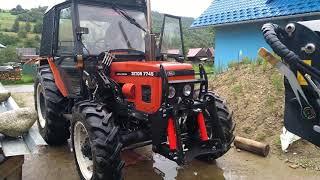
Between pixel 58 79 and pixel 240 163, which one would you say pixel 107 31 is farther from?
pixel 240 163

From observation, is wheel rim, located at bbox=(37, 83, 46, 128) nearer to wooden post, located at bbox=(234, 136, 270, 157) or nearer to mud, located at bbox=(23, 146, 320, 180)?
mud, located at bbox=(23, 146, 320, 180)

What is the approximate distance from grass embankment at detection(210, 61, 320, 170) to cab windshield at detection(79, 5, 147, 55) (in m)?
2.79

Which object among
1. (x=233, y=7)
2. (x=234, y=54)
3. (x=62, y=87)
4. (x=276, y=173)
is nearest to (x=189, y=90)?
(x=276, y=173)

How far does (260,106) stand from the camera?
761 cm

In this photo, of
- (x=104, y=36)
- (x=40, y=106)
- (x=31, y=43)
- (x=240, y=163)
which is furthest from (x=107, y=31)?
(x=31, y=43)

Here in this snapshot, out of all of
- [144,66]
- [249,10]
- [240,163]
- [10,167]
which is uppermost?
[249,10]

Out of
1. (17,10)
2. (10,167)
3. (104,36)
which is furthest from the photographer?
(17,10)

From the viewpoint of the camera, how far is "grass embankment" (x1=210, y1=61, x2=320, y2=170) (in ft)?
20.3

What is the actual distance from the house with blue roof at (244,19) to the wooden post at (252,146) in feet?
17.4

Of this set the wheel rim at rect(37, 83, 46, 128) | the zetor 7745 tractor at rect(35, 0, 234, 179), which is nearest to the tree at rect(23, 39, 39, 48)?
the wheel rim at rect(37, 83, 46, 128)

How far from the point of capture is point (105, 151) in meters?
4.44

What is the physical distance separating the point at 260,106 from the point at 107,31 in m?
3.61

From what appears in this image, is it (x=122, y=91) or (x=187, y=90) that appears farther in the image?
(x=122, y=91)

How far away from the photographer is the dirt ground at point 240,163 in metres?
5.43
